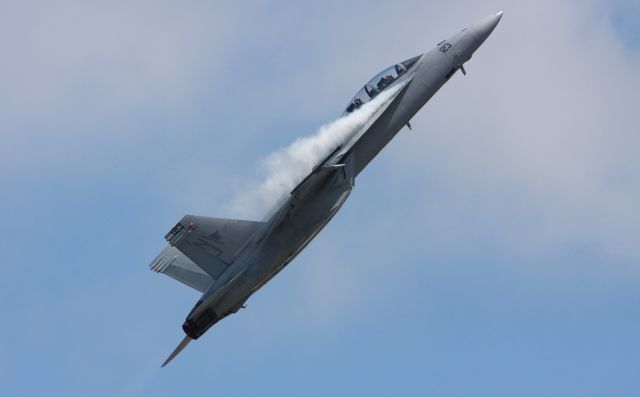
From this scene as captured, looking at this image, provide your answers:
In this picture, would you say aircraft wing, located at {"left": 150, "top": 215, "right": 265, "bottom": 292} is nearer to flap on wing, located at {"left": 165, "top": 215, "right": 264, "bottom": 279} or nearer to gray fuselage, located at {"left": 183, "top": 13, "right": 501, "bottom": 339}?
flap on wing, located at {"left": 165, "top": 215, "right": 264, "bottom": 279}

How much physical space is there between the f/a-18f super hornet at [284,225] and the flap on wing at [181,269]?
3 centimetres

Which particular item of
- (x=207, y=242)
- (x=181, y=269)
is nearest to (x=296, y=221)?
(x=207, y=242)

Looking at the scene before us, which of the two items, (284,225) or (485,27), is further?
(485,27)

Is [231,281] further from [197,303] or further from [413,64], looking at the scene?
[413,64]

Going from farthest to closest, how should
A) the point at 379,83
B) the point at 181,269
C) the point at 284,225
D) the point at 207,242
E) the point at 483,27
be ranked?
the point at 483,27 < the point at 379,83 < the point at 181,269 < the point at 207,242 < the point at 284,225

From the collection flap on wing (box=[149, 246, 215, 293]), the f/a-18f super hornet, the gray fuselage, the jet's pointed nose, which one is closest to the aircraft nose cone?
the jet's pointed nose

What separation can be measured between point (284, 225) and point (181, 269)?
364cm

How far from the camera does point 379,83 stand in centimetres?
3294

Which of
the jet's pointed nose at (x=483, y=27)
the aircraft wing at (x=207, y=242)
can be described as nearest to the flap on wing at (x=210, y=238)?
the aircraft wing at (x=207, y=242)

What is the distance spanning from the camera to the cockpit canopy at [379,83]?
32.7 metres

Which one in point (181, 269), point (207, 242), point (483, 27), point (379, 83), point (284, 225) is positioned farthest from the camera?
point (483, 27)

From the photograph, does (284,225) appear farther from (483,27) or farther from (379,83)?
(483,27)

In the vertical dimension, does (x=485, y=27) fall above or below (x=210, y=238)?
above

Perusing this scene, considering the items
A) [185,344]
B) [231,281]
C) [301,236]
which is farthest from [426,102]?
[185,344]
